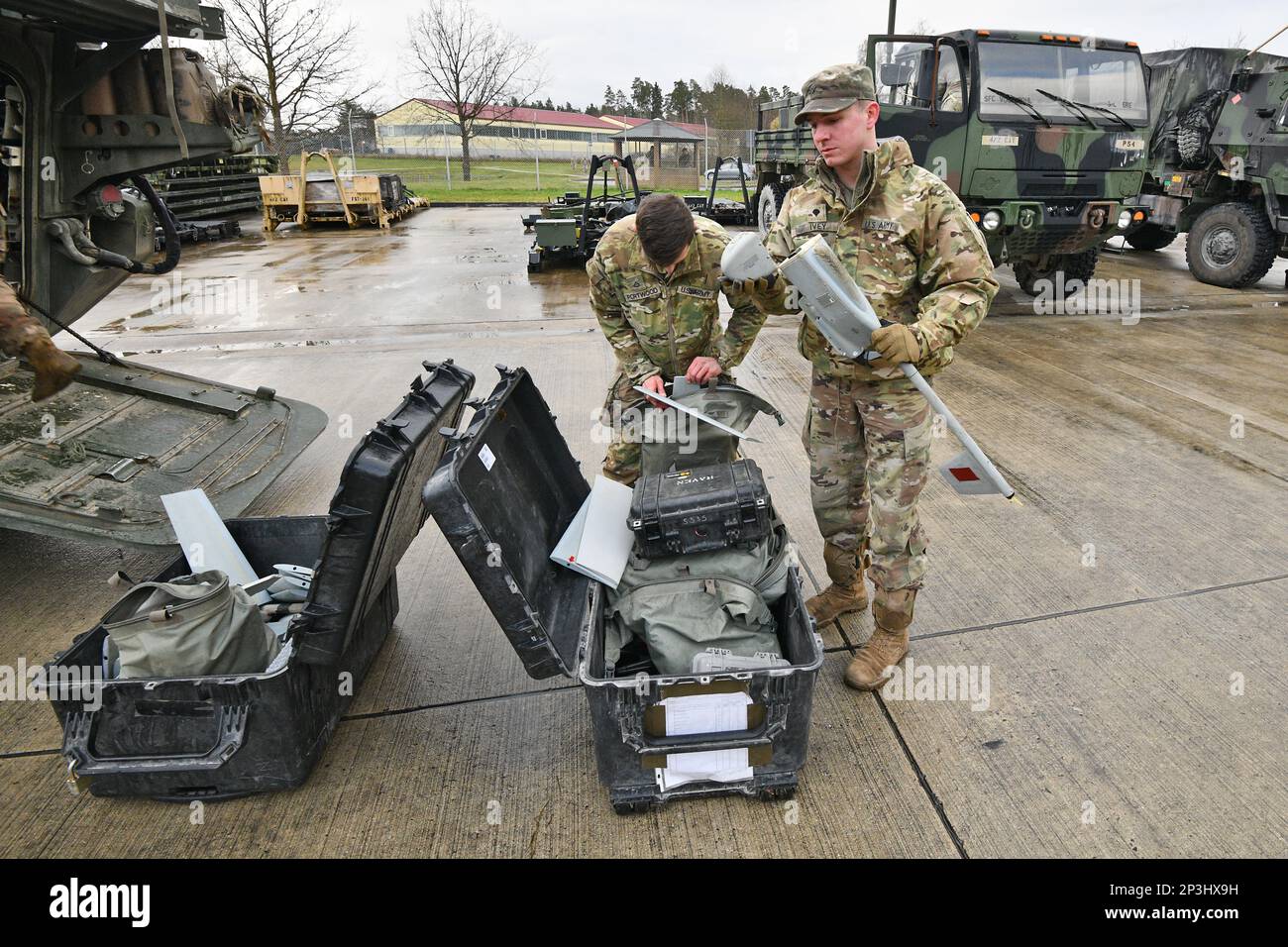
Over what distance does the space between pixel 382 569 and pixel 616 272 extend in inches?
53.5

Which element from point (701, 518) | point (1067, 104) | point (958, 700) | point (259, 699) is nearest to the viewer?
point (259, 699)

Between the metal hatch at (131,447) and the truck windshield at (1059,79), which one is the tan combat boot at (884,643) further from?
the truck windshield at (1059,79)

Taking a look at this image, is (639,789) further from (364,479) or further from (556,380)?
(556,380)

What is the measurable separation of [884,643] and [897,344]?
1.01 meters

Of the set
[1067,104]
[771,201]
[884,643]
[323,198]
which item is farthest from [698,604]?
[323,198]

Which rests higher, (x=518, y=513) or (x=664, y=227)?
(x=664, y=227)

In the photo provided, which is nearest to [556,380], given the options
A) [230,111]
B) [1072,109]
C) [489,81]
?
[230,111]

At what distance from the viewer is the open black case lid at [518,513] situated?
6.18 ft

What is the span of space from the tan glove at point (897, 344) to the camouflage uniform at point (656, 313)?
28.5 inches

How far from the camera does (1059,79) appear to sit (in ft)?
22.8

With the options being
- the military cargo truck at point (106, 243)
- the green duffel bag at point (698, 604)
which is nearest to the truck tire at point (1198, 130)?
the green duffel bag at point (698, 604)

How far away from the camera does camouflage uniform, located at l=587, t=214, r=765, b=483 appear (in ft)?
9.43

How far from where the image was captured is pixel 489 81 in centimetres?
3050

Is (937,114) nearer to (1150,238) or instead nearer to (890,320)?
(890,320)
